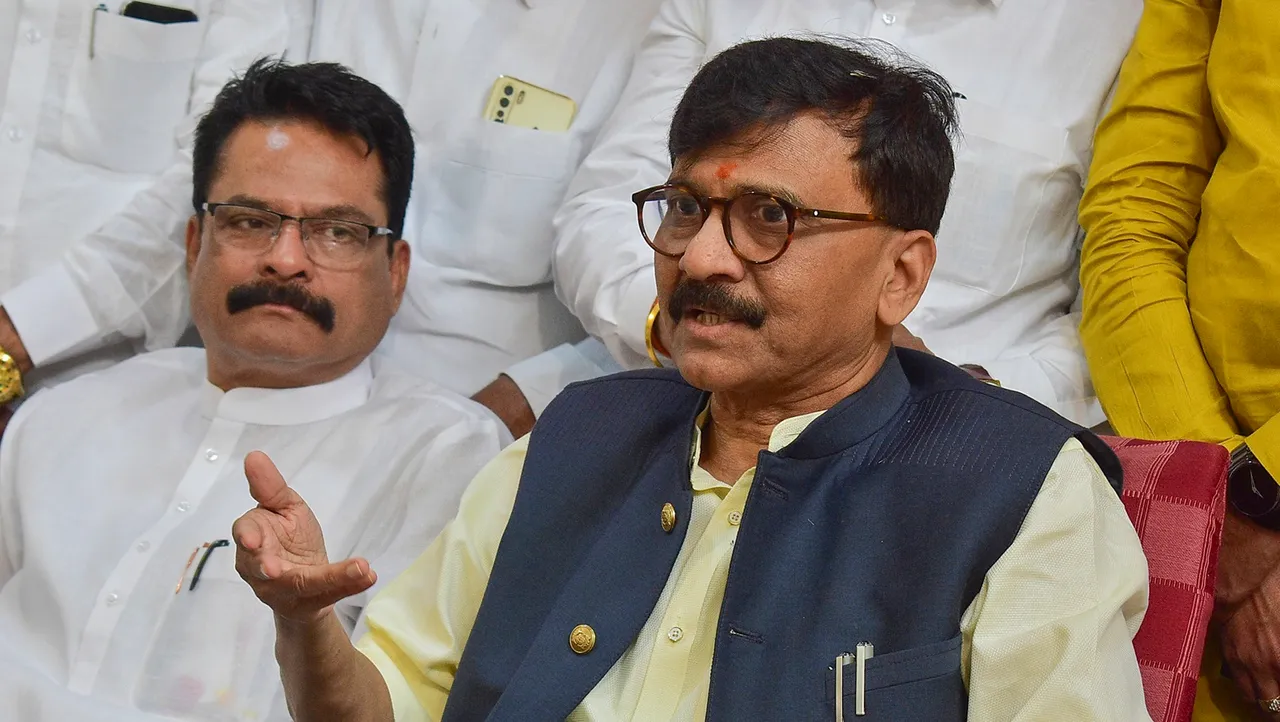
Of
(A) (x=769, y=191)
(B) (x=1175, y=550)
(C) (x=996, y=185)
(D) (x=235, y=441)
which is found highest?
(A) (x=769, y=191)

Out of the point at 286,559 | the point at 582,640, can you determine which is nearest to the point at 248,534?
the point at 286,559

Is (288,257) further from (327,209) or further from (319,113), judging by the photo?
(319,113)

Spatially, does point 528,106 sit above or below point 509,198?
above

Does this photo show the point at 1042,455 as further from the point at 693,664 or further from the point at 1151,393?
the point at 1151,393

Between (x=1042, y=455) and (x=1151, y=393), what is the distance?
0.63 metres

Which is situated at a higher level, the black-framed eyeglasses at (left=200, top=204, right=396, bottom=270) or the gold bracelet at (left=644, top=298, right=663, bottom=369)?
the gold bracelet at (left=644, top=298, right=663, bottom=369)

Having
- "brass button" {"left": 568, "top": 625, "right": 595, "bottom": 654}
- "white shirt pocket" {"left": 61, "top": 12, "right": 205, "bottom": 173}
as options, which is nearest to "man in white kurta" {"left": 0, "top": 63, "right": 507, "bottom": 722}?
"white shirt pocket" {"left": 61, "top": 12, "right": 205, "bottom": 173}

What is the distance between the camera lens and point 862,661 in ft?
4.55

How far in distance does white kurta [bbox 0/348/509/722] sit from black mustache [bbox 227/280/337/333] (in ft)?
0.49

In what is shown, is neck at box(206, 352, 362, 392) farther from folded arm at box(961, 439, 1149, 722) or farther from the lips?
folded arm at box(961, 439, 1149, 722)

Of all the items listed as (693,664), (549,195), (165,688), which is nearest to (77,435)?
(165,688)

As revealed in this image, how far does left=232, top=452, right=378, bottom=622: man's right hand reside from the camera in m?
1.35

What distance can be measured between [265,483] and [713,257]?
21.8 inches

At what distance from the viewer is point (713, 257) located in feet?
4.94
